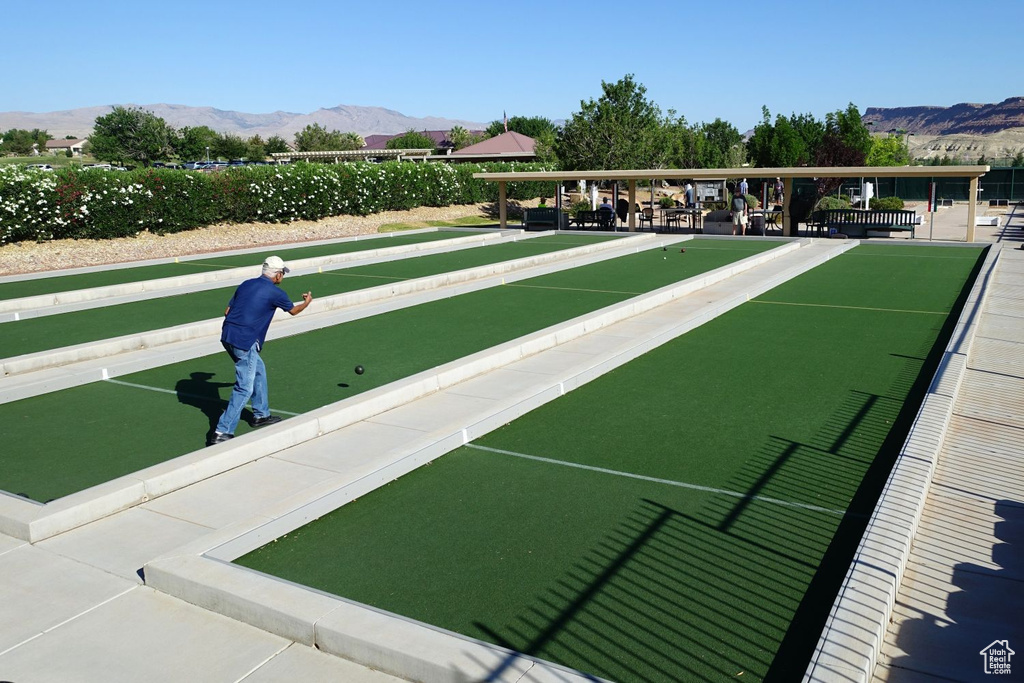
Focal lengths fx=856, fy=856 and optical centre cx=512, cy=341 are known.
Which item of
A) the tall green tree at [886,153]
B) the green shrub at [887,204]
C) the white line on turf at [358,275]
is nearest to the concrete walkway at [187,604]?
the white line on turf at [358,275]

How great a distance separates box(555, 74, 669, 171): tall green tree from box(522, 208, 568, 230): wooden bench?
1510cm

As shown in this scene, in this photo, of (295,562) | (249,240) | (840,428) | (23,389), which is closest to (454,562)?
(295,562)

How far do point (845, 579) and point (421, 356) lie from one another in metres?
7.20

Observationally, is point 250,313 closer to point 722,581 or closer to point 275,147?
point 722,581

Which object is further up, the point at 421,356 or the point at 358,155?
the point at 358,155

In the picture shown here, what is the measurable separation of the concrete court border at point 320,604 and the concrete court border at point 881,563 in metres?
1.47

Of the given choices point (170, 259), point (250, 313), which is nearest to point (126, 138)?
point (170, 259)

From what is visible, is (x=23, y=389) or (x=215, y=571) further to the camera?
(x=23, y=389)

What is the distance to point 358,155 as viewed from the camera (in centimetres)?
8544

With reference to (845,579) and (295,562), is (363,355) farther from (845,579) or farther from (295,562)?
(845,579)

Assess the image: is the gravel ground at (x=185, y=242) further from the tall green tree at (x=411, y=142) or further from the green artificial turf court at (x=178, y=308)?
the tall green tree at (x=411, y=142)

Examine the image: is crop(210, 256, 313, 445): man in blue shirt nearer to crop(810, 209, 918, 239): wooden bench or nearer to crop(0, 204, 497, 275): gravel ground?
crop(0, 204, 497, 275): gravel ground

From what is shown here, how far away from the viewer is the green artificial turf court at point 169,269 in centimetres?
1797

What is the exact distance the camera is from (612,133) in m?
45.3
